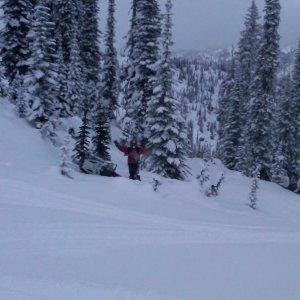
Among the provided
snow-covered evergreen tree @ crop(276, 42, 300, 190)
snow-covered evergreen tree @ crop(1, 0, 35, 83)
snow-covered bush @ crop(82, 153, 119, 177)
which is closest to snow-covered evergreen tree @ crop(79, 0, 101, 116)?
snow-covered evergreen tree @ crop(1, 0, 35, 83)

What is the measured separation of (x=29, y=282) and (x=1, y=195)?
197 inches

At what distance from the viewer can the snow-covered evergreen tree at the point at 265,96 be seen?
31.9m

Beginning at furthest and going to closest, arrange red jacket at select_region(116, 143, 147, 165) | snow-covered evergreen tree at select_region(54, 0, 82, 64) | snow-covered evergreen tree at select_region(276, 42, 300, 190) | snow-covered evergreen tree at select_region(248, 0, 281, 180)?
snow-covered evergreen tree at select_region(276, 42, 300, 190)
snow-covered evergreen tree at select_region(248, 0, 281, 180)
snow-covered evergreen tree at select_region(54, 0, 82, 64)
red jacket at select_region(116, 143, 147, 165)

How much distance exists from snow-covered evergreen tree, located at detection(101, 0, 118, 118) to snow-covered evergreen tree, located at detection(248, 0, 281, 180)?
1180 cm

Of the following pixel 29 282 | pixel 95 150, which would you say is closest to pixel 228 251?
pixel 29 282

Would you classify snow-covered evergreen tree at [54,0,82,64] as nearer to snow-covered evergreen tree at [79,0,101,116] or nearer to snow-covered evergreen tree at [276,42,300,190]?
snow-covered evergreen tree at [79,0,101,116]

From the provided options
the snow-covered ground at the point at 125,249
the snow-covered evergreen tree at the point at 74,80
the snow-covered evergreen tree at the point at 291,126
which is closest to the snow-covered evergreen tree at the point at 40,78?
the snow-covered evergreen tree at the point at 74,80

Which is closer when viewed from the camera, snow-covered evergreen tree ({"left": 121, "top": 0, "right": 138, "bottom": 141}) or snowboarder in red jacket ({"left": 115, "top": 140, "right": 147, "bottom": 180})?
snowboarder in red jacket ({"left": 115, "top": 140, "right": 147, "bottom": 180})

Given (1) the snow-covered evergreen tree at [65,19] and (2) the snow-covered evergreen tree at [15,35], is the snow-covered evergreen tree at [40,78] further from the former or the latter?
(1) the snow-covered evergreen tree at [65,19]

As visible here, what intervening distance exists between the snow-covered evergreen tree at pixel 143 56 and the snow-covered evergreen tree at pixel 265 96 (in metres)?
9.75

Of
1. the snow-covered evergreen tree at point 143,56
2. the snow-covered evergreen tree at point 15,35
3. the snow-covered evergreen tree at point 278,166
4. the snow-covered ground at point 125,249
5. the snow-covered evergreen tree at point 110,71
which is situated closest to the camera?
the snow-covered ground at point 125,249

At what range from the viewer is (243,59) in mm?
41031

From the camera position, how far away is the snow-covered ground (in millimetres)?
4594

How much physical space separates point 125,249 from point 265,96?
2865cm
